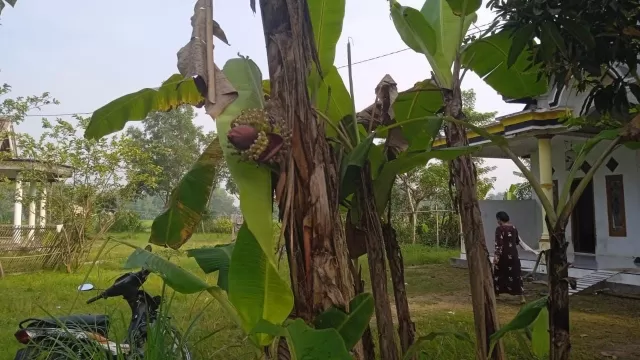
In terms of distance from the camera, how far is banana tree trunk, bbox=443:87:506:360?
7.17 feet

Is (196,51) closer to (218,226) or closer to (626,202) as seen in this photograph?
(626,202)

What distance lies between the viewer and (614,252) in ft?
29.9

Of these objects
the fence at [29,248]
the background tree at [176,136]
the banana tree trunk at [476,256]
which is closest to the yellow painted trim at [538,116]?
the banana tree trunk at [476,256]

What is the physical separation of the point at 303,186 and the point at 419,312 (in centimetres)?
504

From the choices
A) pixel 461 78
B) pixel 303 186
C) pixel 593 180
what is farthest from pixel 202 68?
pixel 593 180

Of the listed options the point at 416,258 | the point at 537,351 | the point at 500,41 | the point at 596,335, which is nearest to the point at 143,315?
the point at 537,351

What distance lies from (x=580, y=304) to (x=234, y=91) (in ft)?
21.6

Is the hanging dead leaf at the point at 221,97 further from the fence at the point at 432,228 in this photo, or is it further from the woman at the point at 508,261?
the fence at the point at 432,228

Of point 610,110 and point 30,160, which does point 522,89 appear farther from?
point 30,160

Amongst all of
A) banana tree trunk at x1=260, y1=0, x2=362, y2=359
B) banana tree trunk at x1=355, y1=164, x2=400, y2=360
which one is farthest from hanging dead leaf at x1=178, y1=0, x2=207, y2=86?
banana tree trunk at x1=355, y1=164, x2=400, y2=360

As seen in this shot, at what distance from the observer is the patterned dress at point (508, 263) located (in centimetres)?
695

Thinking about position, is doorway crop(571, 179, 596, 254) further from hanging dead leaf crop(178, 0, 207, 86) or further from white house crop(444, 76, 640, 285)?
hanging dead leaf crop(178, 0, 207, 86)

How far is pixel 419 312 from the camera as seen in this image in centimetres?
642

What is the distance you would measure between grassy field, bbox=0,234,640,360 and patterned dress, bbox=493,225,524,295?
0.24m
